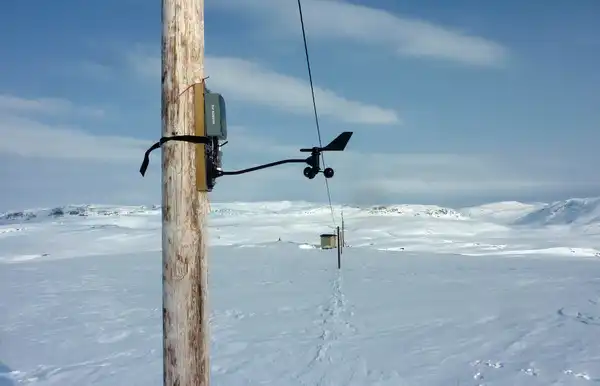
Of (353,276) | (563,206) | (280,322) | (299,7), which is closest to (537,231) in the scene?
(563,206)

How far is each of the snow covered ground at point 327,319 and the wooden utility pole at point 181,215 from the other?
162 inches

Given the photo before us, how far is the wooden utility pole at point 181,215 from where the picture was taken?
7.74 feet

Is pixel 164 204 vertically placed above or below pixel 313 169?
below

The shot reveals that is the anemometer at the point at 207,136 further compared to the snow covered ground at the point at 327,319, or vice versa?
the snow covered ground at the point at 327,319

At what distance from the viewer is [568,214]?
42219 mm

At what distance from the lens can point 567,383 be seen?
18.8 ft

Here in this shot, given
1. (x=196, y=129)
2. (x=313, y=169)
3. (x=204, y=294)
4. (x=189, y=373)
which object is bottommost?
(x=189, y=373)

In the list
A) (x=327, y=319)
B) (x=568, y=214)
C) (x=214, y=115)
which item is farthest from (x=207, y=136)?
(x=568, y=214)

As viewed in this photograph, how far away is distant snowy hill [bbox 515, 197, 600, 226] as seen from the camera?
39.2 meters

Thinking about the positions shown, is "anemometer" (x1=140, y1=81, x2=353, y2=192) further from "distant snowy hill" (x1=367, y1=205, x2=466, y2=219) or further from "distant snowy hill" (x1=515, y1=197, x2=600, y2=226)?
"distant snowy hill" (x1=367, y1=205, x2=466, y2=219)

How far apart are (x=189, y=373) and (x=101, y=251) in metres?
28.2

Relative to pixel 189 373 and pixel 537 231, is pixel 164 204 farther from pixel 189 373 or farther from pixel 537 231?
pixel 537 231

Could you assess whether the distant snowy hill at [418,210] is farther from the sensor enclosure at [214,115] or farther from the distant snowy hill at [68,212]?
the sensor enclosure at [214,115]

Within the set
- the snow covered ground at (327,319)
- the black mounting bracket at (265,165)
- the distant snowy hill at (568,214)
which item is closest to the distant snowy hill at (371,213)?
the distant snowy hill at (568,214)
